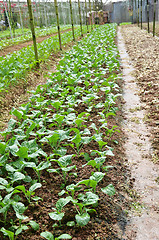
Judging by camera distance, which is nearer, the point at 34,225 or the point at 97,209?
the point at 34,225

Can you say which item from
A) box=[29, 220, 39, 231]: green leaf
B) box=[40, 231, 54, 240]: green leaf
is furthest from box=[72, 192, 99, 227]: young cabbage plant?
box=[29, 220, 39, 231]: green leaf

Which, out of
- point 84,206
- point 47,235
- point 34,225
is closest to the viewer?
point 47,235

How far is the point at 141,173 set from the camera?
289 centimetres

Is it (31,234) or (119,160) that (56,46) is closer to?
(119,160)

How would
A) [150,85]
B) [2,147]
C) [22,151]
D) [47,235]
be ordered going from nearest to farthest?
[47,235], [22,151], [2,147], [150,85]

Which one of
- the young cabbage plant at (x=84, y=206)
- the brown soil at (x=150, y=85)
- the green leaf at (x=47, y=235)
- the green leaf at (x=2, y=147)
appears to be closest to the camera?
the green leaf at (x=47, y=235)

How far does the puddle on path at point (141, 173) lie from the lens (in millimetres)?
2121

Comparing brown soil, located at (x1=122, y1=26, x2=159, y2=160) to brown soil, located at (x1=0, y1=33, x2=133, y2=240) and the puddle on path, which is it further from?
brown soil, located at (x1=0, y1=33, x2=133, y2=240)

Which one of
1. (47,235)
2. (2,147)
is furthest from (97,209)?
(2,147)

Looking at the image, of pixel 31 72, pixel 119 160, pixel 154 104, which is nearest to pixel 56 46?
pixel 31 72

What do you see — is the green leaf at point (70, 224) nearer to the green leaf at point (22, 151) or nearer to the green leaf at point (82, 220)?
the green leaf at point (82, 220)

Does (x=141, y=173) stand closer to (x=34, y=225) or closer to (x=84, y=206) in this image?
(x=84, y=206)

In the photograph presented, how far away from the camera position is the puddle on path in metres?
2.12

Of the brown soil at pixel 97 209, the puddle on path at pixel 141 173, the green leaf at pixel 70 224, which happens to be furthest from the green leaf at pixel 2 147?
the puddle on path at pixel 141 173
